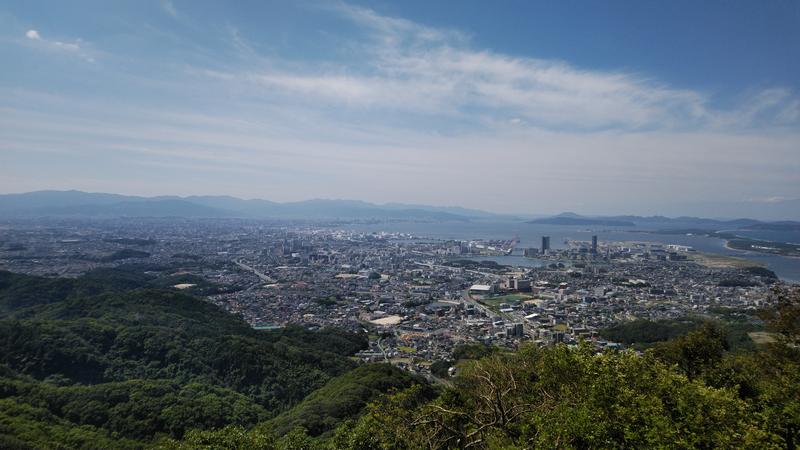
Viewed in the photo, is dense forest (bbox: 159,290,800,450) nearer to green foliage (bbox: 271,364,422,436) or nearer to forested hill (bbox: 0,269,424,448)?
green foliage (bbox: 271,364,422,436)

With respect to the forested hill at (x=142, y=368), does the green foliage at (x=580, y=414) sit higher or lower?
higher

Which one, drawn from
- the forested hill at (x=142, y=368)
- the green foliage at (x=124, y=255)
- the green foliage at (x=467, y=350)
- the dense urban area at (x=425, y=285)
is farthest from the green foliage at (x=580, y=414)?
the green foliage at (x=124, y=255)

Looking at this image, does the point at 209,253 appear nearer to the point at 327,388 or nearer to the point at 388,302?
the point at 388,302

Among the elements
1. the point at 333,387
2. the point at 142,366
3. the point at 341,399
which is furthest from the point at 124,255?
the point at 341,399

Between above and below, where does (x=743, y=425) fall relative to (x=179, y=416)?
above

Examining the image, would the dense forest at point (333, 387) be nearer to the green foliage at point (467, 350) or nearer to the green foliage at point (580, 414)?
the green foliage at point (580, 414)

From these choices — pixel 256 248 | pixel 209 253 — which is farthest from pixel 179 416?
pixel 256 248

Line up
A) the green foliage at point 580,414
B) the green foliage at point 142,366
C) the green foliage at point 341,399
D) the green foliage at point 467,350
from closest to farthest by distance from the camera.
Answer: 1. the green foliage at point 580,414
2. the green foliage at point 341,399
3. the green foliage at point 142,366
4. the green foliage at point 467,350
